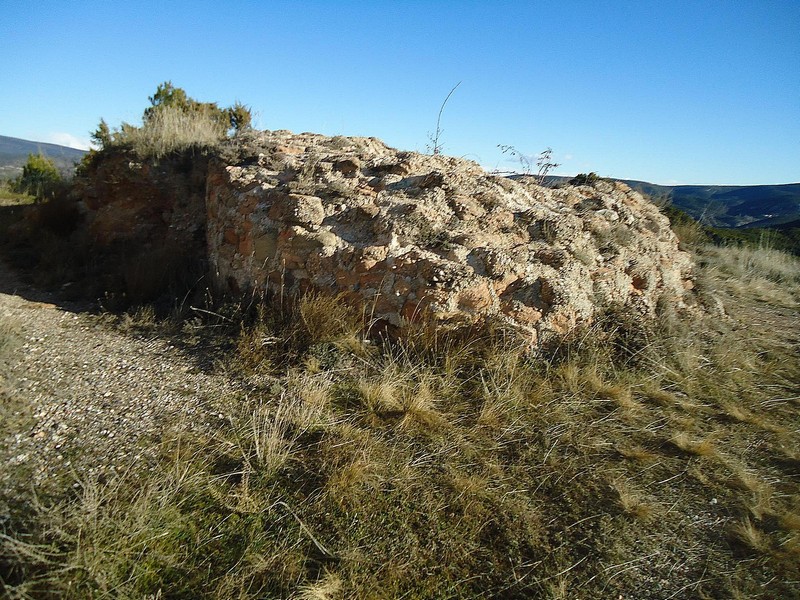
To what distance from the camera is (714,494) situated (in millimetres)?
2646

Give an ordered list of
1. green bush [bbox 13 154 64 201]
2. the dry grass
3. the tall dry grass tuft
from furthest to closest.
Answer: green bush [bbox 13 154 64 201] < the tall dry grass tuft < the dry grass

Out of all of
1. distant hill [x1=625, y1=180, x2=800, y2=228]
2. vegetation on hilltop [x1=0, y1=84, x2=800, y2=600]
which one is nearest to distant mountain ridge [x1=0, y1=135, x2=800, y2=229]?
distant hill [x1=625, y1=180, x2=800, y2=228]

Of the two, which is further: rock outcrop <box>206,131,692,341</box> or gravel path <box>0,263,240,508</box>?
rock outcrop <box>206,131,692,341</box>

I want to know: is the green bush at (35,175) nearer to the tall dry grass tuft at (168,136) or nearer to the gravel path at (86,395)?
the tall dry grass tuft at (168,136)

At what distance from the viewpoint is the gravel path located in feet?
8.25

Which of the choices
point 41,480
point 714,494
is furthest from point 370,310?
point 714,494

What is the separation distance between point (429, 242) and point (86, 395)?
2791 mm

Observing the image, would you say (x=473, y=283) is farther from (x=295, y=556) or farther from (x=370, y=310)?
(x=295, y=556)

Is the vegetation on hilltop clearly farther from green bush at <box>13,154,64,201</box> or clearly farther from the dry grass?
green bush at <box>13,154,64,201</box>

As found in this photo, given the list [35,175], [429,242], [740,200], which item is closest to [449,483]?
[429,242]

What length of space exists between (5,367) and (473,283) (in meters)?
3.45

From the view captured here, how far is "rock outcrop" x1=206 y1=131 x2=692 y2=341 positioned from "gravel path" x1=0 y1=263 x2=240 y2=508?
3.71ft

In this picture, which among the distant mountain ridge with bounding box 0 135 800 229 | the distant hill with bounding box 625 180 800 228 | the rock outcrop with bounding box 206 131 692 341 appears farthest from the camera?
the distant hill with bounding box 625 180 800 228

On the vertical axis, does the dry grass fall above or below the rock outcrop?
below
